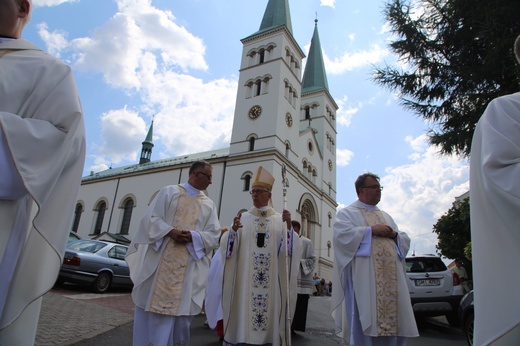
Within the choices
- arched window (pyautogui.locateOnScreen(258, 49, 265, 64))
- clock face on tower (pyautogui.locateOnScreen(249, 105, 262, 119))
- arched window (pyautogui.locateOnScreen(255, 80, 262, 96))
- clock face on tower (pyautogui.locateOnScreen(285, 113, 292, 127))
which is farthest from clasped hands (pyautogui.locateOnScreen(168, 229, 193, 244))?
arched window (pyautogui.locateOnScreen(258, 49, 265, 64))

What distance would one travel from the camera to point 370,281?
3.88 m

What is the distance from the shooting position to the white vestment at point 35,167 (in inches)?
58.8

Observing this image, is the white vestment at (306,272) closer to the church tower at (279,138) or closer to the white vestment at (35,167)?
the white vestment at (35,167)

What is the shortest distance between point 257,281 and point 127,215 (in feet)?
110

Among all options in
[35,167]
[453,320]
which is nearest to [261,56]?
[453,320]

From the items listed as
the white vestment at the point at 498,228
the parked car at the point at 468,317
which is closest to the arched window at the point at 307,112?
the parked car at the point at 468,317

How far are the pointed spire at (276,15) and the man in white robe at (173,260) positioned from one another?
103 feet

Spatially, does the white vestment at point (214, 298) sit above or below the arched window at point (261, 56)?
below

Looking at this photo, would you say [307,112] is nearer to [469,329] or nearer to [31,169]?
[469,329]

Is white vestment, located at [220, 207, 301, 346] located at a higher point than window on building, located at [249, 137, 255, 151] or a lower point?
lower

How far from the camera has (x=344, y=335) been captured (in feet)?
13.2

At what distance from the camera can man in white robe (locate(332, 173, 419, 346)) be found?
371 cm

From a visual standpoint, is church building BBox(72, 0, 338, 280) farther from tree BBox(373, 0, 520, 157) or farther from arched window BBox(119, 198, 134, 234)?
tree BBox(373, 0, 520, 157)

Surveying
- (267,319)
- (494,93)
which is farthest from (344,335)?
(494,93)
